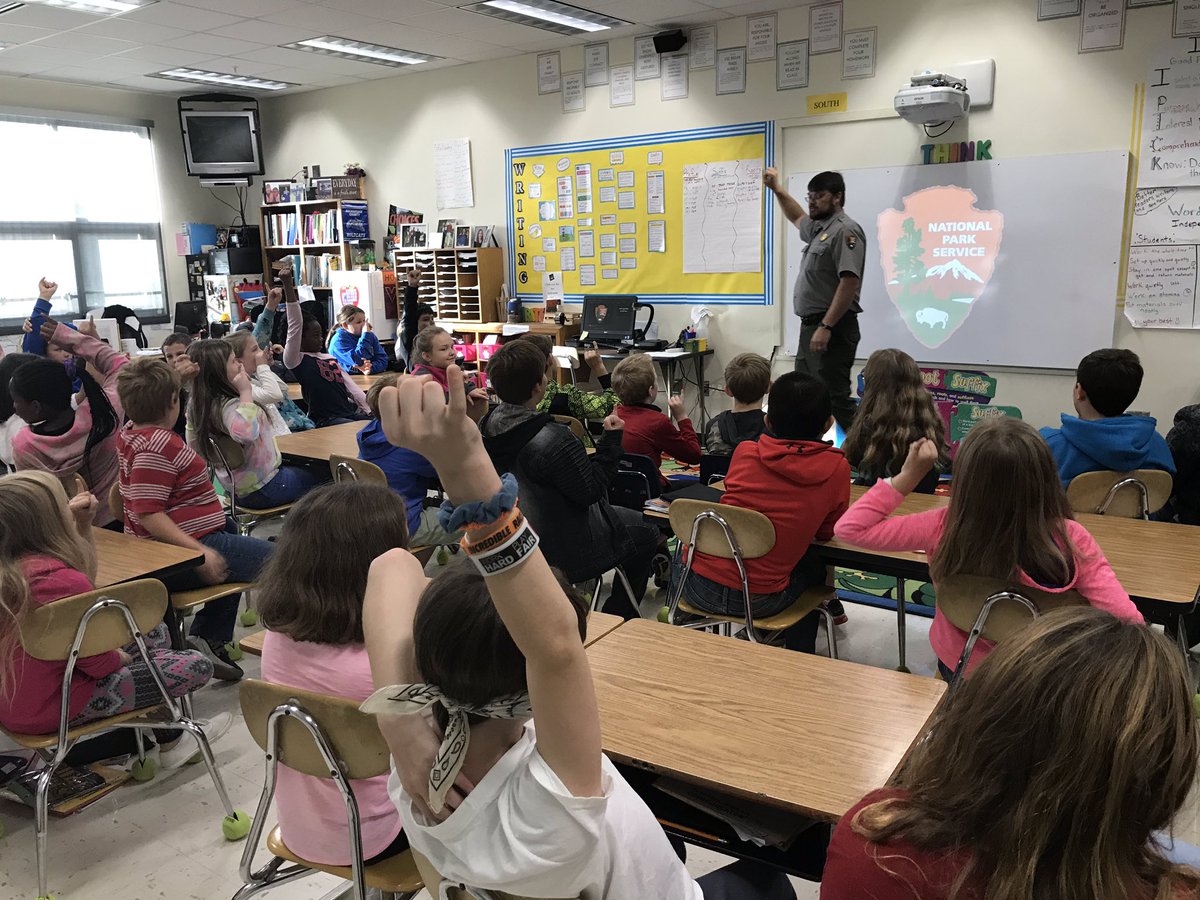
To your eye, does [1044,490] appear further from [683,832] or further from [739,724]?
[683,832]

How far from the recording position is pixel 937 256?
570 centimetres

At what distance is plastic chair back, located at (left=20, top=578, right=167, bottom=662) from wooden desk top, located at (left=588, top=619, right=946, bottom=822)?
1.18 meters

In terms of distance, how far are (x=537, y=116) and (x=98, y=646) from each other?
6146mm

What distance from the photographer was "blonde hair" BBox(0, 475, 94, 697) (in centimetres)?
208

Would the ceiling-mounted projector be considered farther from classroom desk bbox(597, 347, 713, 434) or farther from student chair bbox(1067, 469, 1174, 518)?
student chair bbox(1067, 469, 1174, 518)

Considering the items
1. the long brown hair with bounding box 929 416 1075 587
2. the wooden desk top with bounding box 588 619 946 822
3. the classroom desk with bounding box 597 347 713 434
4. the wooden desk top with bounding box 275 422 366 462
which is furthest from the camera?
the classroom desk with bounding box 597 347 713 434

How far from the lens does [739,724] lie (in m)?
1.58

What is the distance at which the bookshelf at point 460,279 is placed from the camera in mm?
7758

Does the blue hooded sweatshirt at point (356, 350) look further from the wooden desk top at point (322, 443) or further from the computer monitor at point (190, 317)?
the computer monitor at point (190, 317)

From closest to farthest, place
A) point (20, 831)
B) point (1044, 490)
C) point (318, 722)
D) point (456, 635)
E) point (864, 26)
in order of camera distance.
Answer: point (456, 635) < point (318, 722) < point (1044, 490) < point (20, 831) < point (864, 26)

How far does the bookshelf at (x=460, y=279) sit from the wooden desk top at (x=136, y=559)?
5104 millimetres

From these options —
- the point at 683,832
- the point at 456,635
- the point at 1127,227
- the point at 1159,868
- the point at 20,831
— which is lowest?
the point at 20,831

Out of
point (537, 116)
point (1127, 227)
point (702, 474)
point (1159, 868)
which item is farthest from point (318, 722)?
point (537, 116)

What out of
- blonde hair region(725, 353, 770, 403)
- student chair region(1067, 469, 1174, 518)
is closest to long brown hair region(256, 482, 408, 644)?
blonde hair region(725, 353, 770, 403)
